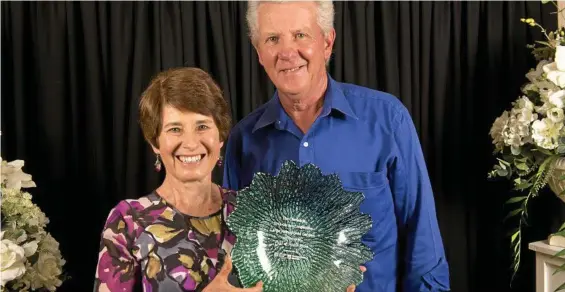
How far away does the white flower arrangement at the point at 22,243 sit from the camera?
1.52 metres

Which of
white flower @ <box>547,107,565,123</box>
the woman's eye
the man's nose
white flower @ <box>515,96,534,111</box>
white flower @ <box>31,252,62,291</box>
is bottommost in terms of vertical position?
white flower @ <box>31,252,62,291</box>

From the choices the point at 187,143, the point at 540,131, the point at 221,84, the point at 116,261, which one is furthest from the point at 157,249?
the point at 540,131

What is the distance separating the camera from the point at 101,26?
2064 mm

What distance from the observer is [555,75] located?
5.76 ft

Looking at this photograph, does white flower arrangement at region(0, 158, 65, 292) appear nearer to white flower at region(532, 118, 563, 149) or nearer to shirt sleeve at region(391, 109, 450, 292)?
shirt sleeve at region(391, 109, 450, 292)

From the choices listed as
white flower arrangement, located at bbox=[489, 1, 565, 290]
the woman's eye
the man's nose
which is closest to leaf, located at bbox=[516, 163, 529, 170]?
white flower arrangement, located at bbox=[489, 1, 565, 290]

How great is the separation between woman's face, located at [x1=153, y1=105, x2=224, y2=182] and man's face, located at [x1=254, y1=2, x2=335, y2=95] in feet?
0.80

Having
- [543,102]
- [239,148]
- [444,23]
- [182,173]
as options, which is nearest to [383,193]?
[239,148]

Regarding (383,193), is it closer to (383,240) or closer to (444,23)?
(383,240)

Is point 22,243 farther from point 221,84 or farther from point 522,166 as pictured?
point 522,166

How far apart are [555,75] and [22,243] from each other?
60.1 inches

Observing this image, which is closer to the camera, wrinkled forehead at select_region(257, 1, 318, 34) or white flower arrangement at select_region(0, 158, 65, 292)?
wrinkled forehead at select_region(257, 1, 318, 34)

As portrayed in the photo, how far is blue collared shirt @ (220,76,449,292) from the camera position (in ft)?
4.84

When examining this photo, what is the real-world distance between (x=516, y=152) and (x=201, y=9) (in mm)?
1105
